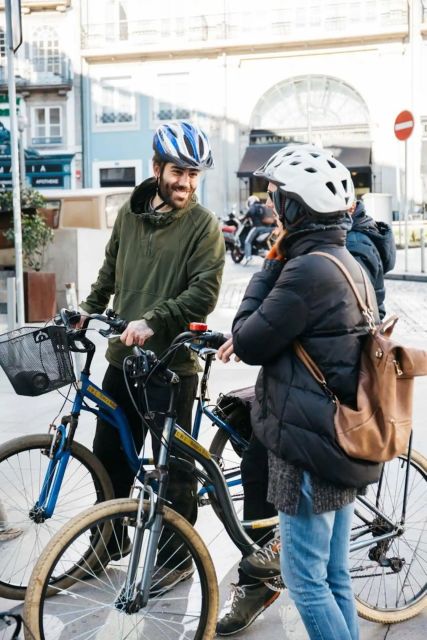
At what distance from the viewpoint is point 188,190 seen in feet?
11.3

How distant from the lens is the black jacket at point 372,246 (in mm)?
Result: 3559

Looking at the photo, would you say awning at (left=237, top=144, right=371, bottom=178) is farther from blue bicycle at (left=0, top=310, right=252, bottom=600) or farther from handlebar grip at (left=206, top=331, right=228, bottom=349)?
handlebar grip at (left=206, top=331, right=228, bottom=349)

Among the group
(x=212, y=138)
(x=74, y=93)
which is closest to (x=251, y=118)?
(x=212, y=138)

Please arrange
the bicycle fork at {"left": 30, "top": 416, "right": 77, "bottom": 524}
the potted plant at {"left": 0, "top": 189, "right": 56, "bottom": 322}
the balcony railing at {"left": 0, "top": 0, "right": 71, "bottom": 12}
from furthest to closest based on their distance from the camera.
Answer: the balcony railing at {"left": 0, "top": 0, "right": 71, "bottom": 12}, the potted plant at {"left": 0, "top": 189, "right": 56, "bottom": 322}, the bicycle fork at {"left": 30, "top": 416, "right": 77, "bottom": 524}

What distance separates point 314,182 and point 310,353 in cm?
47

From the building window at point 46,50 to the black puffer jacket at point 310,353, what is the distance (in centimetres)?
3762

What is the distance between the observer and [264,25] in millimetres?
36562

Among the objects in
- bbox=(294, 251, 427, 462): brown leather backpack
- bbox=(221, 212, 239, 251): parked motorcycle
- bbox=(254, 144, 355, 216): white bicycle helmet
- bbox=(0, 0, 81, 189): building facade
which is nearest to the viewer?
bbox=(294, 251, 427, 462): brown leather backpack

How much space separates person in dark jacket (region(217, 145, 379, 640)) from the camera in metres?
2.32

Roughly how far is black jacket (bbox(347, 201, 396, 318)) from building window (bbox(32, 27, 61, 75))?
119 feet

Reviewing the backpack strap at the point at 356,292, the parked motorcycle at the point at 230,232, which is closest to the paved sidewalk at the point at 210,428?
the backpack strap at the point at 356,292

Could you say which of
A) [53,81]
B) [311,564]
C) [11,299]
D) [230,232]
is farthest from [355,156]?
[311,564]

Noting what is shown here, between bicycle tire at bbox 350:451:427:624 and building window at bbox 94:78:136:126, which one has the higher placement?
building window at bbox 94:78:136:126

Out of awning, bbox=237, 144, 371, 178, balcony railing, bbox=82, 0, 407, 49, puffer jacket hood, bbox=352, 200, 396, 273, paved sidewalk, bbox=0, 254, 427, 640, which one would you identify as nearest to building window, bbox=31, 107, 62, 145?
balcony railing, bbox=82, 0, 407, 49
